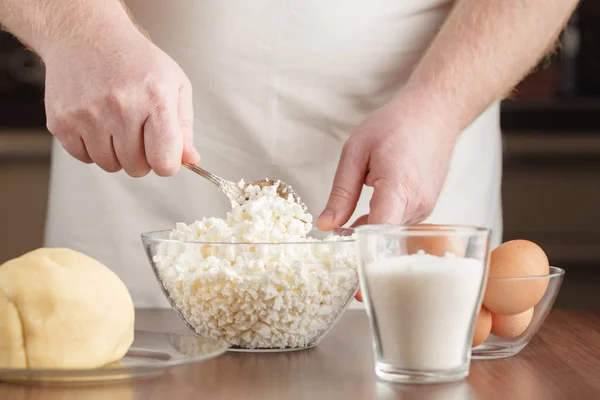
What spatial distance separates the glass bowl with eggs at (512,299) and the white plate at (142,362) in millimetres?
206

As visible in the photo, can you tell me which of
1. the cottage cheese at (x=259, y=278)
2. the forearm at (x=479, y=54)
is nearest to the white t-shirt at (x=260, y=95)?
the forearm at (x=479, y=54)

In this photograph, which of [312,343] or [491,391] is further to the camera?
[312,343]

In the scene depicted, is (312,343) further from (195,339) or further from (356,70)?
(356,70)

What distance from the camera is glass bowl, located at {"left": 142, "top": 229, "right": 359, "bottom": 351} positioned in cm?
76

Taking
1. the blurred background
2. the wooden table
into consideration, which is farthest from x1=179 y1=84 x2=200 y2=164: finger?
the blurred background

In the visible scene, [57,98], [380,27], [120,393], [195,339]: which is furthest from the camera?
[380,27]

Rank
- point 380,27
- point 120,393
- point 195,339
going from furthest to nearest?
point 380,27
point 195,339
point 120,393

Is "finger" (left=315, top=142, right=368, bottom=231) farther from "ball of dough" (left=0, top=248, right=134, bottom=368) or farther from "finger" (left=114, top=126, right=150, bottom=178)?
"ball of dough" (left=0, top=248, right=134, bottom=368)

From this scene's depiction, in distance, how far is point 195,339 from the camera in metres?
0.74

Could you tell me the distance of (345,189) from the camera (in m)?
0.94

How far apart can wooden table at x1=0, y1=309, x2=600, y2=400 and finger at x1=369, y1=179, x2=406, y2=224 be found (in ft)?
0.37

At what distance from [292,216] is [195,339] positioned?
146 mm

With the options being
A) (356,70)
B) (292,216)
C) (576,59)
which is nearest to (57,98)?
(292,216)

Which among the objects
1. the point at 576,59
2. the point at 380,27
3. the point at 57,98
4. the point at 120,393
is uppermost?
the point at 576,59
